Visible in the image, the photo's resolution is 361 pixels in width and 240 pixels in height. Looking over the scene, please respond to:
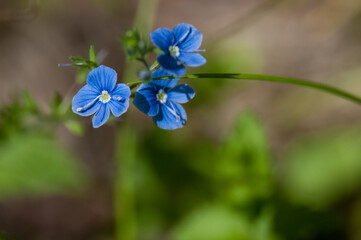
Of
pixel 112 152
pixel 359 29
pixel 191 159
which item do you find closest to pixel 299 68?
pixel 359 29

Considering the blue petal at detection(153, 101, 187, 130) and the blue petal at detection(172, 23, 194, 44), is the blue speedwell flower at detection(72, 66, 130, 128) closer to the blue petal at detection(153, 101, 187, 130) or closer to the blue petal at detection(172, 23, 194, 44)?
the blue petal at detection(153, 101, 187, 130)

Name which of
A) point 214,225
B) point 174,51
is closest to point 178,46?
point 174,51

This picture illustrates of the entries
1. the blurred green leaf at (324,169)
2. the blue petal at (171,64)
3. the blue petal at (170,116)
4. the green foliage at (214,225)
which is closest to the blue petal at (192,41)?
the blue petal at (171,64)

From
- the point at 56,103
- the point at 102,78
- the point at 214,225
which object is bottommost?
the point at 102,78

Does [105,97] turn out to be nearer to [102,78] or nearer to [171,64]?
[102,78]

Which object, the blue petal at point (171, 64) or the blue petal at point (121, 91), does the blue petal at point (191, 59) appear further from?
the blue petal at point (121, 91)

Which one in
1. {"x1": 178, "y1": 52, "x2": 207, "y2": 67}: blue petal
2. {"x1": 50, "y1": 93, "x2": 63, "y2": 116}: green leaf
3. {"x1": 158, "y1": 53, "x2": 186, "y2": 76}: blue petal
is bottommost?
{"x1": 158, "y1": 53, "x2": 186, "y2": 76}: blue petal

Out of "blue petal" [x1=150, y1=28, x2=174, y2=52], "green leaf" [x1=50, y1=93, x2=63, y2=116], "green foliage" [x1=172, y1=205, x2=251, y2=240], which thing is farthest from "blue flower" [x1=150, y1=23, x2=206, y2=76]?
"green foliage" [x1=172, y1=205, x2=251, y2=240]
